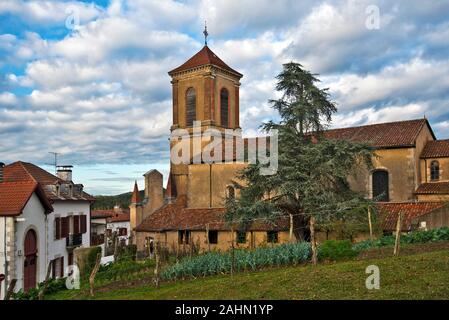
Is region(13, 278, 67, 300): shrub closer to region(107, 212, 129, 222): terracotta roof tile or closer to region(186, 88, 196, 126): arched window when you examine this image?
region(186, 88, 196, 126): arched window

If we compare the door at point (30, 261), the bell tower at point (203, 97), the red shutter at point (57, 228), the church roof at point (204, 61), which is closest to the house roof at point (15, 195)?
the door at point (30, 261)

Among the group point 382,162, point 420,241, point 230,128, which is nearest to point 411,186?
point 382,162

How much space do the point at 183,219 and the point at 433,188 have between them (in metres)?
16.2

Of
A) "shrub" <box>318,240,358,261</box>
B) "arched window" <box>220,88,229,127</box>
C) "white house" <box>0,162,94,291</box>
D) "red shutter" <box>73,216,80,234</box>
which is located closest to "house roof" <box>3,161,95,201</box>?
"white house" <box>0,162,94,291</box>

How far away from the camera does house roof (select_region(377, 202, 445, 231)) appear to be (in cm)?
2306

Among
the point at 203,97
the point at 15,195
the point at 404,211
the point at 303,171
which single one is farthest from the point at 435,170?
the point at 15,195

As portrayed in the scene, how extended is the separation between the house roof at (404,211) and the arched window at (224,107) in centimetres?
1801

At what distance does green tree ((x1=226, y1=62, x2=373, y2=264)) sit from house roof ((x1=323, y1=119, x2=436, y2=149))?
5.11 m

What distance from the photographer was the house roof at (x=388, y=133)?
92.0 ft

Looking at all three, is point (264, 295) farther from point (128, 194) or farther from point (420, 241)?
point (128, 194)

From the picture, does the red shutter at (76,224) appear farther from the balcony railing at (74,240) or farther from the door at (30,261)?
the door at (30,261)

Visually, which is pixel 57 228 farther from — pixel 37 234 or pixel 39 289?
pixel 39 289

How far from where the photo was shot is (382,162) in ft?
94.1
